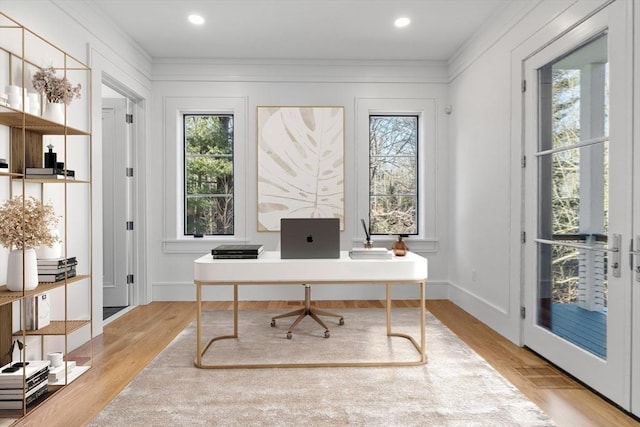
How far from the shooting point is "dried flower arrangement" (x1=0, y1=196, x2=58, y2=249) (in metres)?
2.20

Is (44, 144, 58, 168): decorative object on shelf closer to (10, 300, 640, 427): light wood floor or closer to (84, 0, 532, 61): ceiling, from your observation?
(10, 300, 640, 427): light wood floor

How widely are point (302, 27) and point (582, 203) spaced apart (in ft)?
9.52

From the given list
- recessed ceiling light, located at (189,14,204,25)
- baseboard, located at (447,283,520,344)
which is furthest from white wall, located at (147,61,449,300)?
recessed ceiling light, located at (189,14,204,25)

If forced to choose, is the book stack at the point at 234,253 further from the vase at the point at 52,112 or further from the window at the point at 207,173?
the window at the point at 207,173

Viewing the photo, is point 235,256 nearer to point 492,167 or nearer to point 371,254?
point 371,254

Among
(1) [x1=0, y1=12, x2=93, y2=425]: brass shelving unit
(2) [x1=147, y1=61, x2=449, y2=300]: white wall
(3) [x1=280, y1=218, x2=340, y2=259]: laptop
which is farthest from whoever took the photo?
(2) [x1=147, y1=61, x2=449, y2=300]: white wall

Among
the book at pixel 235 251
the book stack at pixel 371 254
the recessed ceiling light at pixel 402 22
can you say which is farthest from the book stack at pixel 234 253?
the recessed ceiling light at pixel 402 22

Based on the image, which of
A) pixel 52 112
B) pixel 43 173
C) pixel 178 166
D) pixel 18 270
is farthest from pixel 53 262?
pixel 178 166

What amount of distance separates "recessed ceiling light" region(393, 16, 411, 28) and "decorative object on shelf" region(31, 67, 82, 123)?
112 inches

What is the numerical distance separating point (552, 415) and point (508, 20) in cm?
304

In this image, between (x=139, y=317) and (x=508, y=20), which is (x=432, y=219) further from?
(x=139, y=317)

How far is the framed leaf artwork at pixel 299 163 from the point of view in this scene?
192 inches

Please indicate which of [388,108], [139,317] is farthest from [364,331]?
[388,108]

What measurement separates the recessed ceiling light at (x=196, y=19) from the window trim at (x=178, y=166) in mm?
1053
